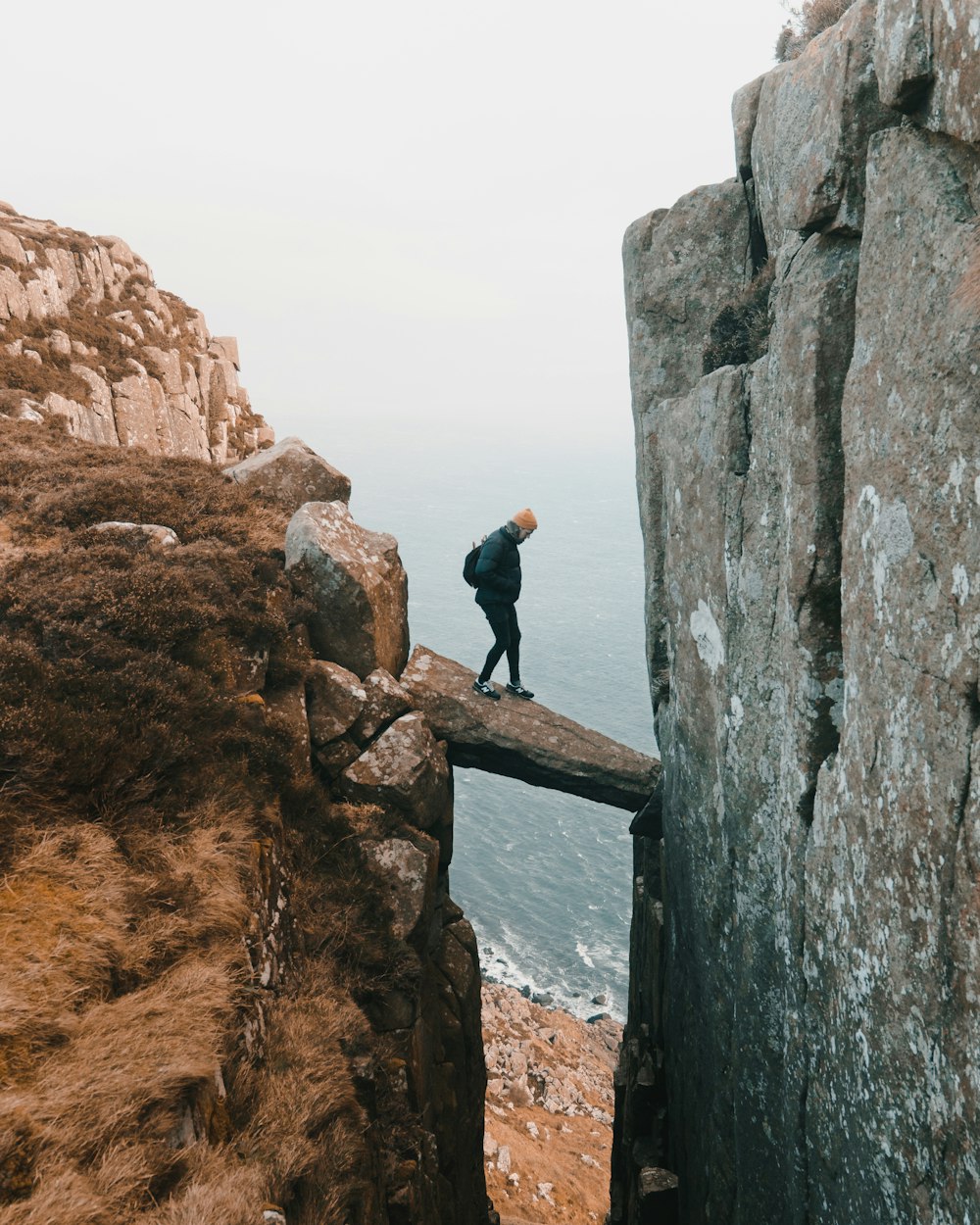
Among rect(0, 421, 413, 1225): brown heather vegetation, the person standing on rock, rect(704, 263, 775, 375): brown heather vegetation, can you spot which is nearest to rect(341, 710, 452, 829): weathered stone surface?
rect(0, 421, 413, 1225): brown heather vegetation

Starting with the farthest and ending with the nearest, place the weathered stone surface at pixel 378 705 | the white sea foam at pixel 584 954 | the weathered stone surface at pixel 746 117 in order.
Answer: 1. the white sea foam at pixel 584 954
2. the weathered stone surface at pixel 378 705
3. the weathered stone surface at pixel 746 117

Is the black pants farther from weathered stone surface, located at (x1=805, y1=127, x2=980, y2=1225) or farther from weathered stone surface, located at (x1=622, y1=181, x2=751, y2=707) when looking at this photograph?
weathered stone surface, located at (x1=805, y1=127, x2=980, y2=1225)

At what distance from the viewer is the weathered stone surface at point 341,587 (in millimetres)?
14867

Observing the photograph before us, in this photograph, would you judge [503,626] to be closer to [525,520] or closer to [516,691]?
[516,691]

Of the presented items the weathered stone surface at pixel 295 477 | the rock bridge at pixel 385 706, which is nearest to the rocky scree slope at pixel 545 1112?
the rock bridge at pixel 385 706

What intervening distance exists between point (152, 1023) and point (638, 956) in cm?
1562

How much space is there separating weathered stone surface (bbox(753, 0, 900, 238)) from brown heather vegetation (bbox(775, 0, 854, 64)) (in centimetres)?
369

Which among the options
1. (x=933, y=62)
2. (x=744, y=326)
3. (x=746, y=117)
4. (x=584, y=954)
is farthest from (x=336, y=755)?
(x=584, y=954)

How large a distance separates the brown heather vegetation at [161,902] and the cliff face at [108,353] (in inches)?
677

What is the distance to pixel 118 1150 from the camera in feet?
21.8

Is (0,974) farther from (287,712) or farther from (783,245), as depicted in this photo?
(783,245)

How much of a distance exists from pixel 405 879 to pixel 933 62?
11.8m

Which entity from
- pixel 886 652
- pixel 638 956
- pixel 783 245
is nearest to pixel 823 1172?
pixel 886 652

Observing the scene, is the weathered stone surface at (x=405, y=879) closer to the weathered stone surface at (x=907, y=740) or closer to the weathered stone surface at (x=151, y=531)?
the weathered stone surface at (x=907, y=740)
